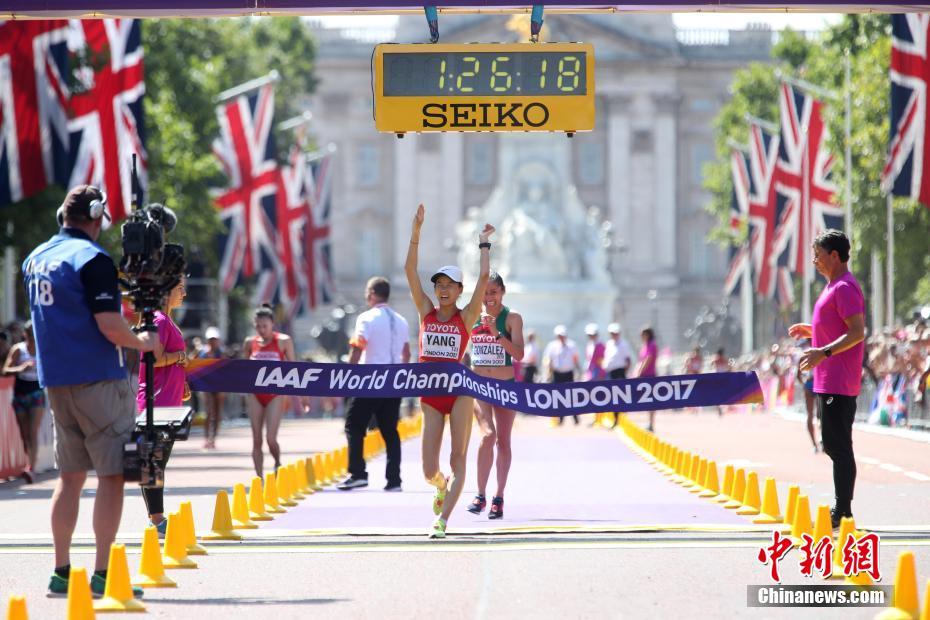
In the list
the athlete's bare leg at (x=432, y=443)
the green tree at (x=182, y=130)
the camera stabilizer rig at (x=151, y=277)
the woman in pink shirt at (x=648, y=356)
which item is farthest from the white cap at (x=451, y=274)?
the green tree at (x=182, y=130)

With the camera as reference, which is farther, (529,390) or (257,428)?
(257,428)

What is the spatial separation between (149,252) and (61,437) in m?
1.50

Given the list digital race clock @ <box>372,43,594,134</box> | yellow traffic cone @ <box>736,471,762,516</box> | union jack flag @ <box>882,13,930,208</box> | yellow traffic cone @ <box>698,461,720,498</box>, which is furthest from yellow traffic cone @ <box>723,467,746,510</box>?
union jack flag @ <box>882,13,930,208</box>

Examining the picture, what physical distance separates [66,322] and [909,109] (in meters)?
24.1

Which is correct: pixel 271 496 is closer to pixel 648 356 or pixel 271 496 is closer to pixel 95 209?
pixel 95 209

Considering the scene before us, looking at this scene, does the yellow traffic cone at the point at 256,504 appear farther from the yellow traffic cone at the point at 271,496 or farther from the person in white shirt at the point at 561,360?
the person in white shirt at the point at 561,360

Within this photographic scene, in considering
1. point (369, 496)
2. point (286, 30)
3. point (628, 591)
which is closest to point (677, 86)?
point (286, 30)

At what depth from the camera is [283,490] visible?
701 inches

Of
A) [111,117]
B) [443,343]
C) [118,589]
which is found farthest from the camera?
[111,117]

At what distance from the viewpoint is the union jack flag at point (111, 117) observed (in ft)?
102

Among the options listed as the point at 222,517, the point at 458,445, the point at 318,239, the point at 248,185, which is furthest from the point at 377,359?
the point at 318,239

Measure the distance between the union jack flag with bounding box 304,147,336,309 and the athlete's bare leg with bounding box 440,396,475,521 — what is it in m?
42.0

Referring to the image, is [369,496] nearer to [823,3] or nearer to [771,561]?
[823,3]

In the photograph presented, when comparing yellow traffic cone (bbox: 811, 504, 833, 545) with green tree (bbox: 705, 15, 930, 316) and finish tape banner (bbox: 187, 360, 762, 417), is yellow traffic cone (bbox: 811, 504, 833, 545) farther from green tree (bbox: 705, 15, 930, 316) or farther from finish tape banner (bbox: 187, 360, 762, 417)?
green tree (bbox: 705, 15, 930, 316)
